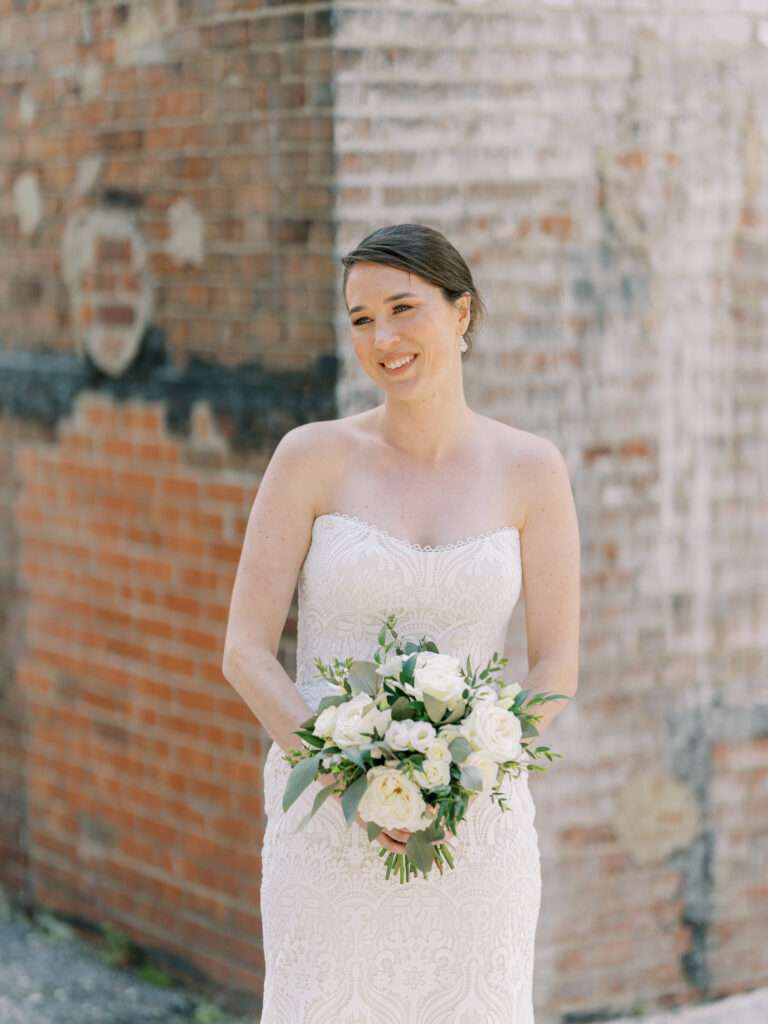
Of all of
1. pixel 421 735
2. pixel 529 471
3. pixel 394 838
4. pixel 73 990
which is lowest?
pixel 73 990

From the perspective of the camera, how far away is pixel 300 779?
3.35m

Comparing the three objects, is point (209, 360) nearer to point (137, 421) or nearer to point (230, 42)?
point (137, 421)

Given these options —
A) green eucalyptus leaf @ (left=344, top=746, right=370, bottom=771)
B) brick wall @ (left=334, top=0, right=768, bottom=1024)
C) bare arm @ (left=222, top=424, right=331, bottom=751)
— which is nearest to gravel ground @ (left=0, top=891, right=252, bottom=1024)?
brick wall @ (left=334, top=0, right=768, bottom=1024)

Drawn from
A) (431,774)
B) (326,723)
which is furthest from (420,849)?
(326,723)

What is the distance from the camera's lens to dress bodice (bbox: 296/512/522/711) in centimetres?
371

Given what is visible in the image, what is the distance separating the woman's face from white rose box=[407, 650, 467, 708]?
2.05 ft

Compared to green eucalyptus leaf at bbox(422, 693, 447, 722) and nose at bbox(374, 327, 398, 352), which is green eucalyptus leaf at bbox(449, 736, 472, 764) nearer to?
green eucalyptus leaf at bbox(422, 693, 447, 722)

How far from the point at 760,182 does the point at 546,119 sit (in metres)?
0.86

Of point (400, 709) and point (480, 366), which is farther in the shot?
point (480, 366)

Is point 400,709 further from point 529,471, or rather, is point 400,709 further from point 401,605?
point 529,471

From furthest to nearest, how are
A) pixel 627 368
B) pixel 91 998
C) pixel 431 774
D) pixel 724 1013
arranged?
1. pixel 91 998
2. pixel 724 1013
3. pixel 627 368
4. pixel 431 774

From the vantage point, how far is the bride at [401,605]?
368 cm

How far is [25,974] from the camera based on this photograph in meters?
6.20

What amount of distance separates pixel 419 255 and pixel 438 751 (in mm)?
1026
